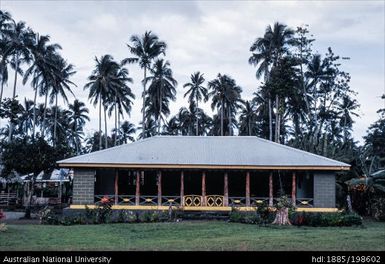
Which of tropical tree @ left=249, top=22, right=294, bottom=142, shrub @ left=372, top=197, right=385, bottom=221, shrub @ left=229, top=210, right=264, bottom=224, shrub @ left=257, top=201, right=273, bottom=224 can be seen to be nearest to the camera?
shrub @ left=229, top=210, right=264, bottom=224

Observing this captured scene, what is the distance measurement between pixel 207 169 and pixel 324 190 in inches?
255

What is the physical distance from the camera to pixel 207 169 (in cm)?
2730

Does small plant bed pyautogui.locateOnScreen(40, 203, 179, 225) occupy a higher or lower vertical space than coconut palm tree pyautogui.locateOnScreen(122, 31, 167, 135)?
lower

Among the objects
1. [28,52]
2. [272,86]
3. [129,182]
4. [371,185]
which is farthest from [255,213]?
[28,52]

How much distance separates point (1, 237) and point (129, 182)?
1713 centimetres

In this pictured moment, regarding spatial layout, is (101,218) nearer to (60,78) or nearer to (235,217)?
(235,217)

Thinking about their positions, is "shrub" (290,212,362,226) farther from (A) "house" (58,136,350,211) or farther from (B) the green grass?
(A) "house" (58,136,350,211)

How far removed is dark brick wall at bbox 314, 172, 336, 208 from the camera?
26875mm

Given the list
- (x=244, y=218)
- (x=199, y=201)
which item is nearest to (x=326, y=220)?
(x=244, y=218)

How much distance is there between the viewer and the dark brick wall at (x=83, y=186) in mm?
27031

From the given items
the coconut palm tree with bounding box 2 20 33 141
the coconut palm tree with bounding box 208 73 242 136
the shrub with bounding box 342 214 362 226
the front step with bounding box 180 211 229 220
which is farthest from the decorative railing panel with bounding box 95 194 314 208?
the coconut palm tree with bounding box 208 73 242 136

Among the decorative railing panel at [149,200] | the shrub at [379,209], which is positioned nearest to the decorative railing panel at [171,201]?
the decorative railing panel at [149,200]

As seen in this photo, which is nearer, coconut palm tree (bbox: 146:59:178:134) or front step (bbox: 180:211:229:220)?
front step (bbox: 180:211:229:220)

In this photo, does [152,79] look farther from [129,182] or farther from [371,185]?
[371,185]
